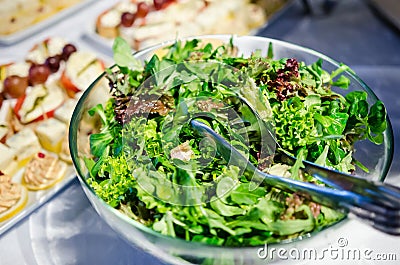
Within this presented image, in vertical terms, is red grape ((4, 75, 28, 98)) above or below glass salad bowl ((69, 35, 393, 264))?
below

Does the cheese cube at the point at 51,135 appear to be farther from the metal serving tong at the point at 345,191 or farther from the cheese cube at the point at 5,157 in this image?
the metal serving tong at the point at 345,191

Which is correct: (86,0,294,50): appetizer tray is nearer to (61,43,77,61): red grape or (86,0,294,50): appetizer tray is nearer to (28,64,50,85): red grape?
(61,43,77,61): red grape

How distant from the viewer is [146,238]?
2.08ft

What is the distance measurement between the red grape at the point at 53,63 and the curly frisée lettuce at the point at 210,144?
45 cm

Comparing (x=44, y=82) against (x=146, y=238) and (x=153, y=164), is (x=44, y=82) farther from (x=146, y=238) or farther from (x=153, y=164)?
(x=146, y=238)

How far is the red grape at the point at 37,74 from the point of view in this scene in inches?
48.6

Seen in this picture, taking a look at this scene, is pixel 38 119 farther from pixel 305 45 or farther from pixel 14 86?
pixel 305 45

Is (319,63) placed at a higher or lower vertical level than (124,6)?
higher

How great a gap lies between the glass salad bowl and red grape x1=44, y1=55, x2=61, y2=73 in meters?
0.45

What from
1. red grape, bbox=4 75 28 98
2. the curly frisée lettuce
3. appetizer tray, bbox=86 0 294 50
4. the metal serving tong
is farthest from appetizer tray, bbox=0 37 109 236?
the metal serving tong

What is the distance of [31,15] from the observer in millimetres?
1497

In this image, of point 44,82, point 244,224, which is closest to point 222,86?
point 244,224

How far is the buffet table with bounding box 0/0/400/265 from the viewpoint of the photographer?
86cm

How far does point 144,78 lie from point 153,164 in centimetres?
22
